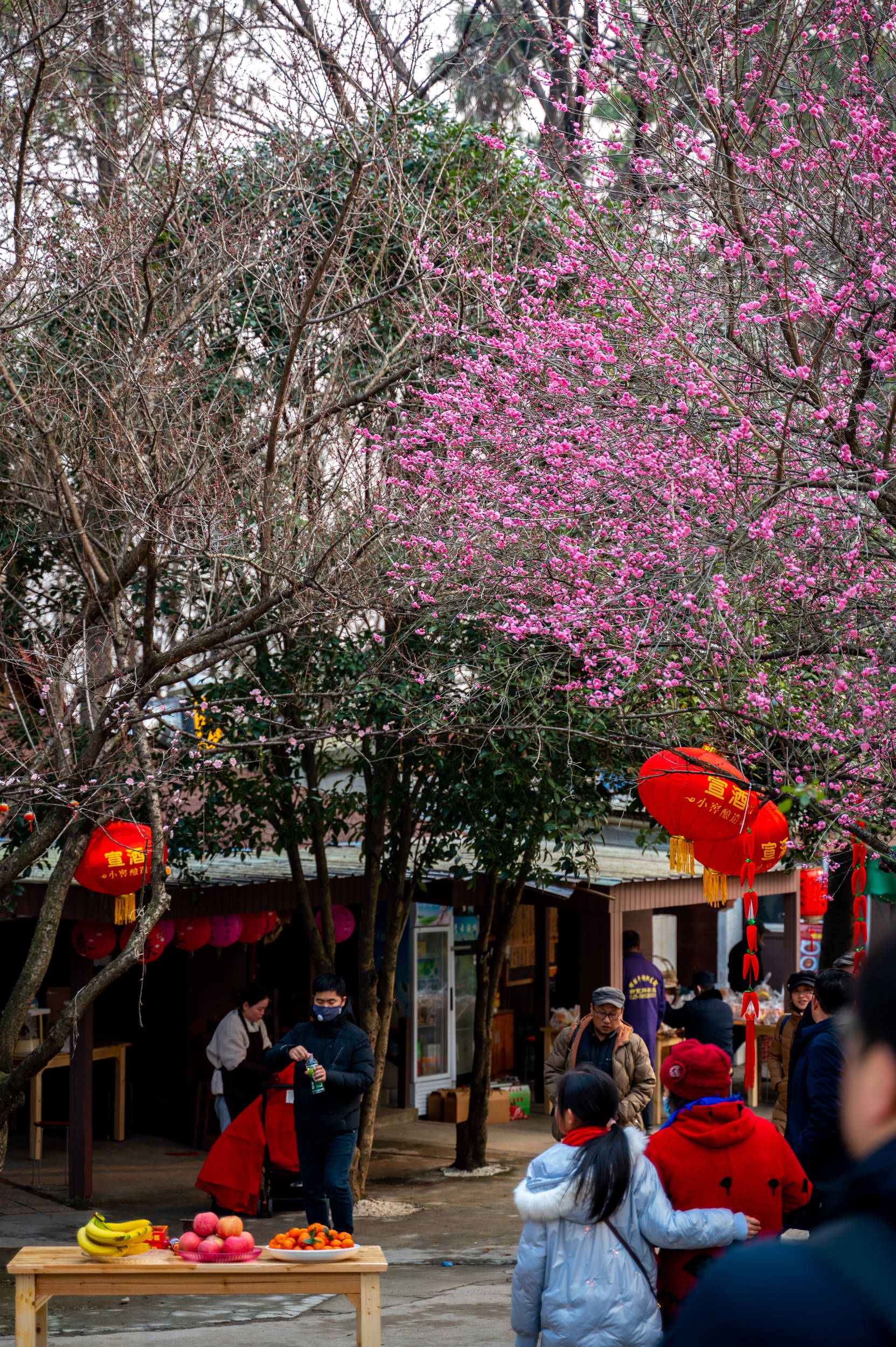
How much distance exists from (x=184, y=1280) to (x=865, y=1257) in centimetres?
520

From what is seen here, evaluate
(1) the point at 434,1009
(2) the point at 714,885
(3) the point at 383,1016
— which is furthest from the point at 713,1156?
(1) the point at 434,1009

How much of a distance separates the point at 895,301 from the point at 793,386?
2.85 ft

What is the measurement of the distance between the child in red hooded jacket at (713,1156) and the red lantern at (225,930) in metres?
7.35

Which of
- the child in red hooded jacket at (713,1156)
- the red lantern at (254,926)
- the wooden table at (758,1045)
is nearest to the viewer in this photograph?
the child in red hooded jacket at (713,1156)

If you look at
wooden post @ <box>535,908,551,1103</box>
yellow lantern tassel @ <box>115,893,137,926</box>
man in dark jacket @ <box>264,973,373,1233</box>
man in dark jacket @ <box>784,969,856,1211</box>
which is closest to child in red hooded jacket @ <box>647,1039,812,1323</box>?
man in dark jacket @ <box>784,969,856,1211</box>

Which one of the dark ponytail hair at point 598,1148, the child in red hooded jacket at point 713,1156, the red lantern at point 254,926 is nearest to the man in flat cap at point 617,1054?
the child in red hooded jacket at point 713,1156

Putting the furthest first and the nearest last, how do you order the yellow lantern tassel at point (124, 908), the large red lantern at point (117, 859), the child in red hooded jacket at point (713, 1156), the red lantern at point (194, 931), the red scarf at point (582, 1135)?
the red lantern at point (194, 931) → the yellow lantern tassel at point (124, 908) → the large red lantern at point (117, 859) → the child in red hooded jacket at point (713, 1156) → the red scarf at point (582, 1135)

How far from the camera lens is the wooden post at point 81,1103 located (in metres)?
10.5

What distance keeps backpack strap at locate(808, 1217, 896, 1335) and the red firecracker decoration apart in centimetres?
596

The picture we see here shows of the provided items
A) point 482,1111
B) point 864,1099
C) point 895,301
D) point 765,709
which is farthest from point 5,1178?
point 864,1099

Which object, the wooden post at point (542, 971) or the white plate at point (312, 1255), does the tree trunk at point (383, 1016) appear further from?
the wooden post at point (542, 971)

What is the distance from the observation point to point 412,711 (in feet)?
29.5

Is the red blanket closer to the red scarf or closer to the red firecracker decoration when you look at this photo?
the red firecracker decoration

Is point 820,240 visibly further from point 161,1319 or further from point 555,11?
point 555,11
